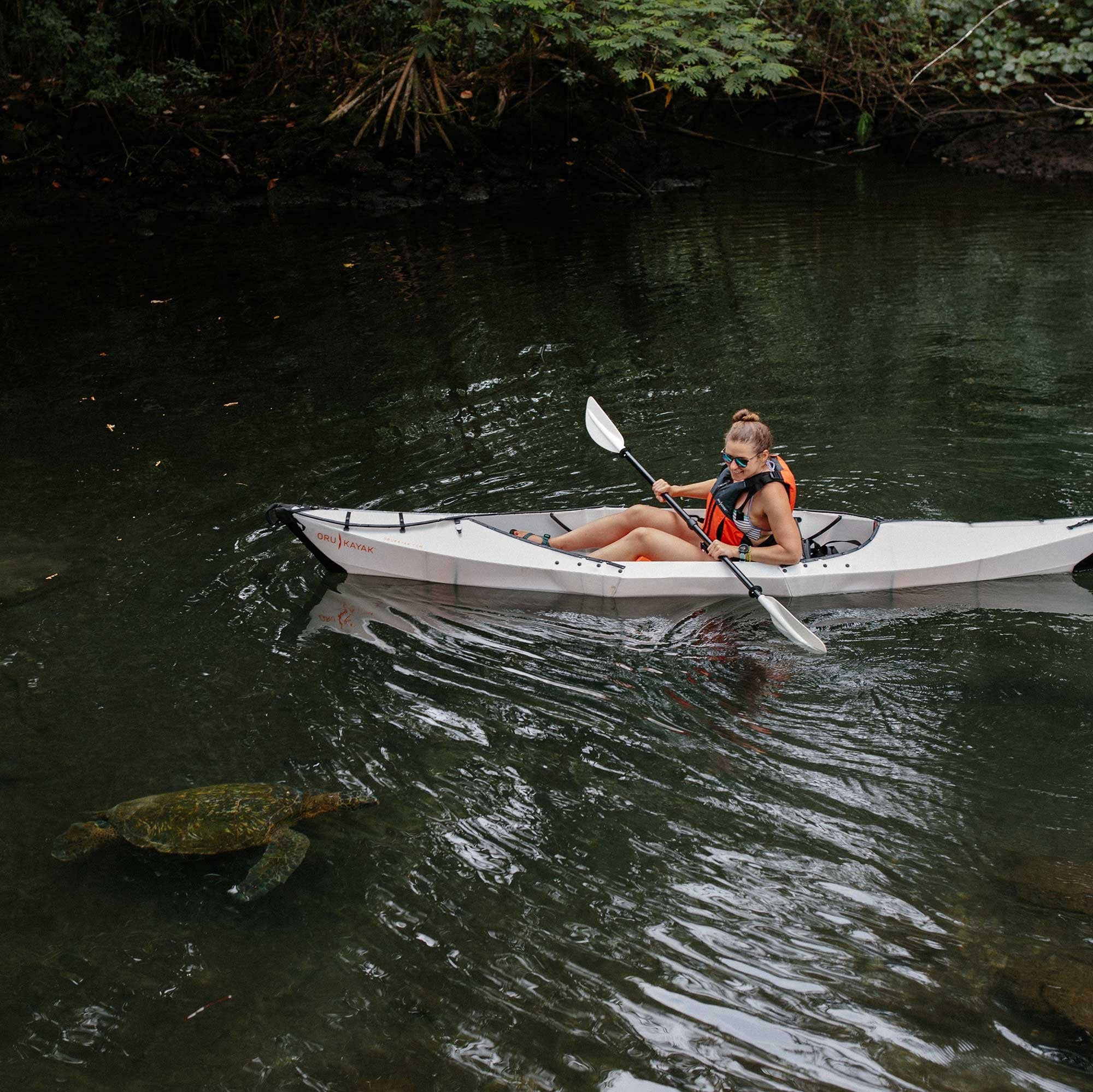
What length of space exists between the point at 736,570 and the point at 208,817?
2.64 metres

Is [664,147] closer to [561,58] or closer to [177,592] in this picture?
[561,58]

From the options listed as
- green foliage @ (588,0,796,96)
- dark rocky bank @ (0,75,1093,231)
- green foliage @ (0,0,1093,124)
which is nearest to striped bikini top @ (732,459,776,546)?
green foliage @ (588,0,796,96)

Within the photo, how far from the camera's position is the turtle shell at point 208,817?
3.60 meters

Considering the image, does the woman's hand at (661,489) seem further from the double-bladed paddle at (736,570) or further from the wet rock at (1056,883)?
the wet rock at (1056,883)

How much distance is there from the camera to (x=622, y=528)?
5.54 m

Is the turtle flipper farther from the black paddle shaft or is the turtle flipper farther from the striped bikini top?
the striped bikini top

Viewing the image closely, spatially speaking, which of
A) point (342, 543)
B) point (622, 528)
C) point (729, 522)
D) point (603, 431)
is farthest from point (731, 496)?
point (342, 543)

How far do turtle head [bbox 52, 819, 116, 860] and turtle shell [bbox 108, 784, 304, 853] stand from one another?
0.16ft

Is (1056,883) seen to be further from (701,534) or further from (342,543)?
(342,543)

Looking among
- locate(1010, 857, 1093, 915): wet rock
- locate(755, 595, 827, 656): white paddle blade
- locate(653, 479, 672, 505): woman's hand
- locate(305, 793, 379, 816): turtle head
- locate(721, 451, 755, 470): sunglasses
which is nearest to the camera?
locate(1010, 857, 1093, 915): wet rock

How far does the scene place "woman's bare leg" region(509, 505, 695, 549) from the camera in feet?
18.0

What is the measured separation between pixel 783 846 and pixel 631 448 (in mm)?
3789

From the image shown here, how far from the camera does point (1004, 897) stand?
11.1 feet

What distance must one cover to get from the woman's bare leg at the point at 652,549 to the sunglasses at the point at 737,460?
1.56 feet
